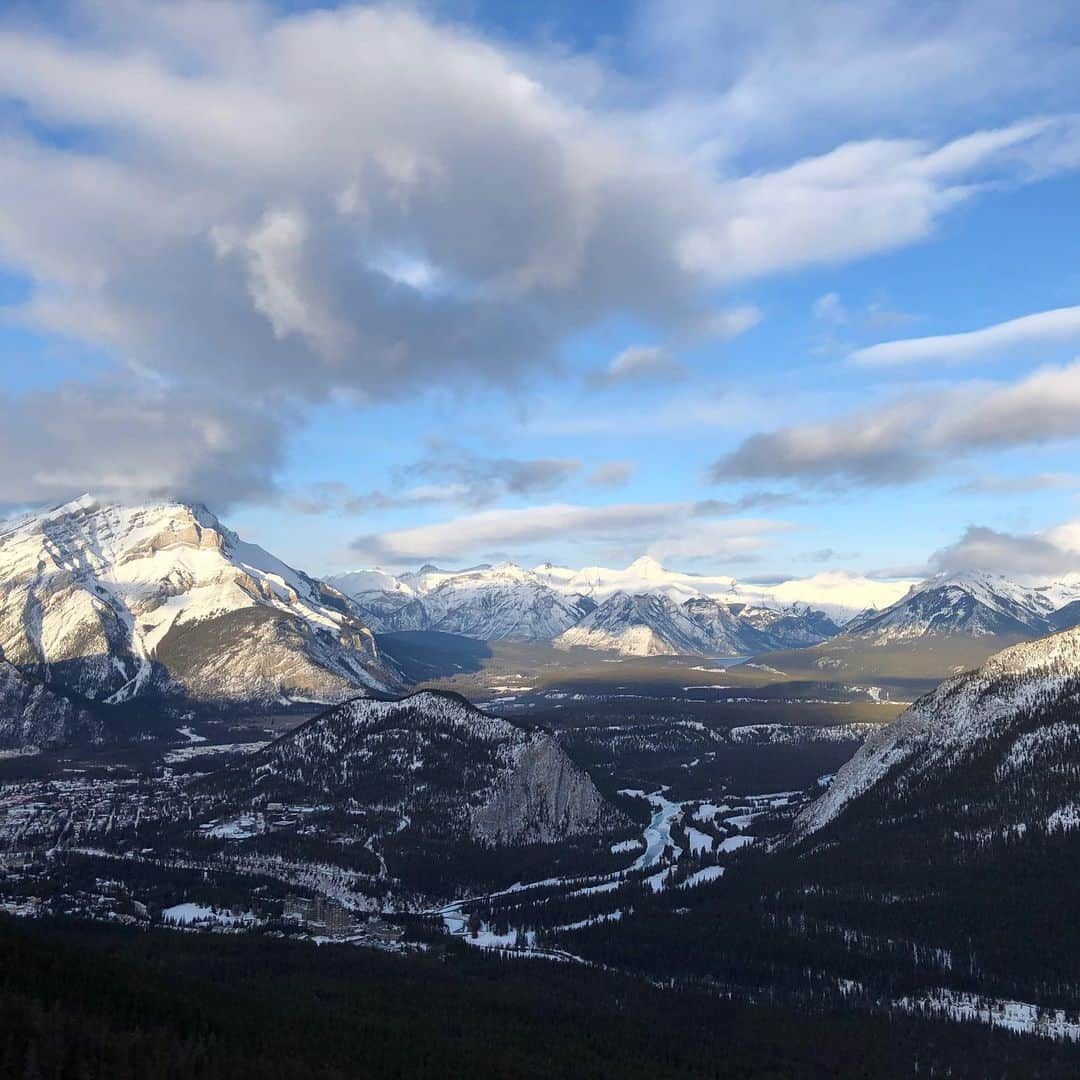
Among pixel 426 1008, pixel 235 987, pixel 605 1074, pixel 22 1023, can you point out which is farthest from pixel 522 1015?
pixel 22 1023

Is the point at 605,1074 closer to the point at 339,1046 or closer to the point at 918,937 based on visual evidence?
the point at 339,1046

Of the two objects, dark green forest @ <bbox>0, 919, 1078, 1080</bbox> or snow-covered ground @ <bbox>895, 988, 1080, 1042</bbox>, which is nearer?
dark green forest @ <bbox>0, 919, 1078, 1080</bbox>

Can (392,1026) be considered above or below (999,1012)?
above

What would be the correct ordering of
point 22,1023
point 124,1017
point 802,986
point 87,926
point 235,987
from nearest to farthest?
point 22,1023 < point 124,1017 < point 235,987 < point 802,986 < point 87,926

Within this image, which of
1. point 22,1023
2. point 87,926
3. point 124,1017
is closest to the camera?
point 22,1023

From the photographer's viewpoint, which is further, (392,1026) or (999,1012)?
(999,1012)

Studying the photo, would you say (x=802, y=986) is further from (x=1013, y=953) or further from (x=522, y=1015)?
(x=522, y=1015)

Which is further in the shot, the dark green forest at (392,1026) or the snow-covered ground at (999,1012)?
the snow-covered ground at (999,1012)

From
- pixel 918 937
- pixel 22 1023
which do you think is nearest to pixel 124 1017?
pixel 22 1023

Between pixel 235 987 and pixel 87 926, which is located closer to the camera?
pixel 235 987
